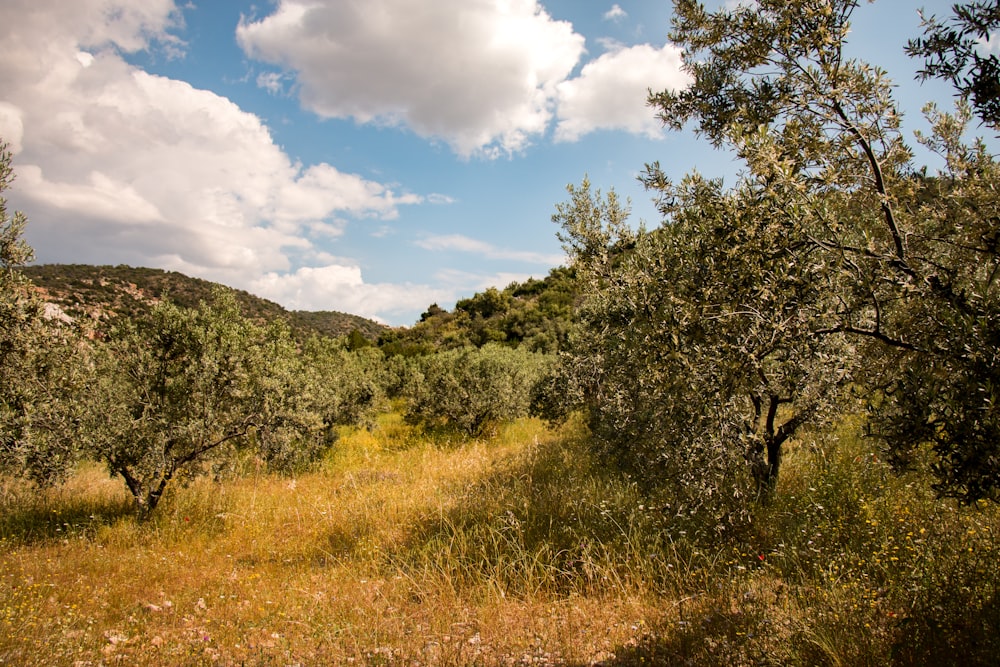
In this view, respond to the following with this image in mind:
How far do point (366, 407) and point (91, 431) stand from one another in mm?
11381

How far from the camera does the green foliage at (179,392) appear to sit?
859 centimetres

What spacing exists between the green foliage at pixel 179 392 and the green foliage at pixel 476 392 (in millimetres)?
8526

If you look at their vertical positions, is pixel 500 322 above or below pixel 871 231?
above

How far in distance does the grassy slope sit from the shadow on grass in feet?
0.18

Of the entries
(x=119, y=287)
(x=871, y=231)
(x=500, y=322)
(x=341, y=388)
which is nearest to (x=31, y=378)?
(x=341, y=388)

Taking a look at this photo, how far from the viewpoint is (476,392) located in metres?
17.8

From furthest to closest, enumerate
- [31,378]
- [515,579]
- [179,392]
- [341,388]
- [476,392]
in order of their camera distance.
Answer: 1. [341,388]
2. [476,392]
3. [179,392]
4. [31,378]
5. [515,579]

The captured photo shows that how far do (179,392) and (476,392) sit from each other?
1038cm

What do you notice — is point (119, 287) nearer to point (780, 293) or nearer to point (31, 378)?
point (31, 378)

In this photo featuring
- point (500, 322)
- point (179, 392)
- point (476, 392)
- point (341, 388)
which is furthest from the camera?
point (500, 322)

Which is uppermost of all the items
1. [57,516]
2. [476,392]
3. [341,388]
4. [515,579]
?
[476,392]

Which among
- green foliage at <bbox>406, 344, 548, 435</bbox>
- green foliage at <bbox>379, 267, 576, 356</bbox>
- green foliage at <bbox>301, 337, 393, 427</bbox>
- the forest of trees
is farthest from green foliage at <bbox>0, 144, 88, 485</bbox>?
green foliage at <bbox>379, 267, 576, 356</bbox>

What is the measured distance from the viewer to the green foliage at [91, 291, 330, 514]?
859cm

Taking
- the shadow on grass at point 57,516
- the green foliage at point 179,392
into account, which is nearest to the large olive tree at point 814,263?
the green foliage at point 179,392
